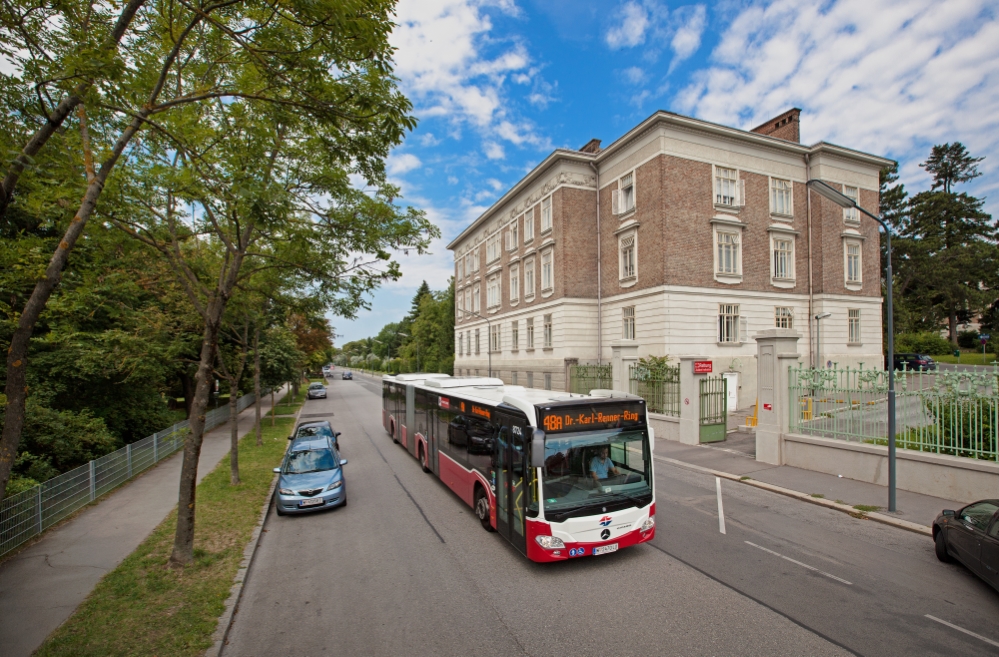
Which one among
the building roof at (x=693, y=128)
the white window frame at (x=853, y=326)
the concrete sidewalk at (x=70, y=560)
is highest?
the building roof at (x=693, y=128)

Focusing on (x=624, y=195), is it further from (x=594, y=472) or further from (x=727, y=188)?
(x=594, y=472)

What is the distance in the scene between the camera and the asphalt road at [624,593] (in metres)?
5.53

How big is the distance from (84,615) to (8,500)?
3.75 metres

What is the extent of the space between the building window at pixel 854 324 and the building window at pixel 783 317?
5105 mm

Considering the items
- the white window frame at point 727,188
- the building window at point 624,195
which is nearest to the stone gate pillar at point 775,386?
the white window frame at point 727,188

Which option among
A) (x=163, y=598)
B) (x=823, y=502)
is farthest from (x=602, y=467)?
(x=823, y=502)

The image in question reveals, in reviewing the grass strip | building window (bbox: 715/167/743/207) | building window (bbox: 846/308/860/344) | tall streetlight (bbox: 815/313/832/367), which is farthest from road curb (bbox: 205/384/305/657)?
building window (bbox: 846/308/860/344)

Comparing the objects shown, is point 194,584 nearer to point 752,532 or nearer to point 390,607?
point 390,607

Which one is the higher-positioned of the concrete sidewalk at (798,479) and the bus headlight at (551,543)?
the bus headlight at (551,543)

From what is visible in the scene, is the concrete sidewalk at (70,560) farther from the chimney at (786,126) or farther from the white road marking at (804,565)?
the chimney at (786,126)

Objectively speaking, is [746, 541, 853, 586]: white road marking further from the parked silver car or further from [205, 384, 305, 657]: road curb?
the parked silver car

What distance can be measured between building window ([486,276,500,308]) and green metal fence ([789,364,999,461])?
30951mm

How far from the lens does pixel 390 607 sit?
646cm

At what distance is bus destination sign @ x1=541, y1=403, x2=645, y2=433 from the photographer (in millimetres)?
7316
